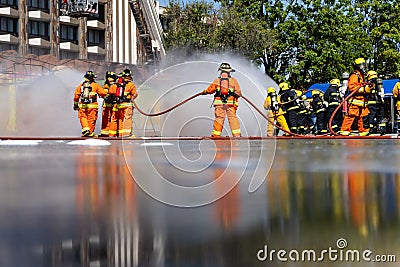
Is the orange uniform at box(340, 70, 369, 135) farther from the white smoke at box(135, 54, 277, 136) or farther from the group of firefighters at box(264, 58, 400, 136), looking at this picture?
the white smoke at box(135, 54, 277, 136)

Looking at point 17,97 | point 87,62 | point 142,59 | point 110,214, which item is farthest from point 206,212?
point 142,59

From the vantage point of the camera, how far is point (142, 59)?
→ 46.7m

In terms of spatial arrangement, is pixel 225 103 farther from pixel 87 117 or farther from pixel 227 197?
pixel 227 197

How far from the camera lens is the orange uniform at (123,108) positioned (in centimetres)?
1531

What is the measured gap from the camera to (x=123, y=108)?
15359 millimetres

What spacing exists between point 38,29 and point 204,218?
4148 cm

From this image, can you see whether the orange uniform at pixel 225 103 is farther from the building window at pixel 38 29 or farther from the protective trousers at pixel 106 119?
the building window at pixel 38 29

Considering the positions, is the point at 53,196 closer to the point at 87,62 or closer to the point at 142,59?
Result: the point at 87,62

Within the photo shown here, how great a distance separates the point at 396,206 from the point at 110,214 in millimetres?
1817

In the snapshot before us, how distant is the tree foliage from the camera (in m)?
33.1

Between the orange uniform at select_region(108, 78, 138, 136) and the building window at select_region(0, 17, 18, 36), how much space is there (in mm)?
27323

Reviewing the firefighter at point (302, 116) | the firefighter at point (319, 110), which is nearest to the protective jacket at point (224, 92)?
the firefighter at point (302, 116)
